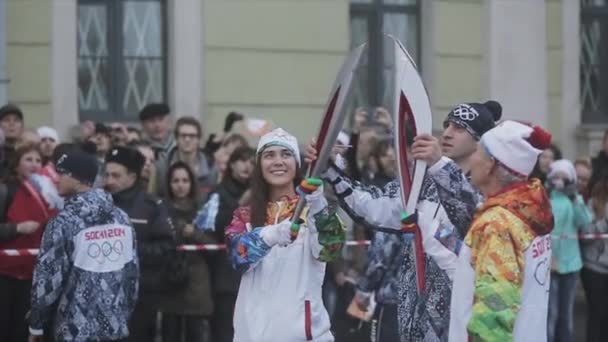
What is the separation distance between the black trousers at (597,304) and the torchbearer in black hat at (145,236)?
3765 millimetres

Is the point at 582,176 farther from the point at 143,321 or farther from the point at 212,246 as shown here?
the point at 143,321

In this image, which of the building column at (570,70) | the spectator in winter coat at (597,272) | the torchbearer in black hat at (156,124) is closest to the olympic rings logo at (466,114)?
the torchbearer in black hat at (156,124)

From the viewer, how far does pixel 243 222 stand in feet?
22.3

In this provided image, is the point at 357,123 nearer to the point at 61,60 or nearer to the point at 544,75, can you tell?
the point at 61,60

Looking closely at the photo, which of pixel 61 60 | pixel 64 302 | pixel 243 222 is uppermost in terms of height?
pixel 61 60

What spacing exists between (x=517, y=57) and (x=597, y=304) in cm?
347

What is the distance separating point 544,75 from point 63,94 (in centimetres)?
495

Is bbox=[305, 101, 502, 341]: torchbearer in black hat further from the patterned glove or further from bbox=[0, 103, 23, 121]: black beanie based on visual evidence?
bbox=[0, 103, 23, 121]: black beanie

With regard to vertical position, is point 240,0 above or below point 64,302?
above

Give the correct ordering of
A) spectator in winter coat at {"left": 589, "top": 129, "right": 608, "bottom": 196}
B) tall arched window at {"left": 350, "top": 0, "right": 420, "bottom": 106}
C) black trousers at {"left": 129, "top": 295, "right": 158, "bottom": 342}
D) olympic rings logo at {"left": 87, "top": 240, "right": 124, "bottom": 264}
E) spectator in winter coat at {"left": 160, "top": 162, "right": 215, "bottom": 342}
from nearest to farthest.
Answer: olympic rings logo at {"left": 87, "top": 240, "right": 124, "bottom": 264} → black trousers at {"left": 129, "top": 295, "right": 158, "bottom": 342} → spectator in winter coat at {"left": 160, "top": 162, "right": 215, "bottom": 342} → spectator in winter coat at {"left": 589, "top": 129, "right": 608, "bottom": 196} → tall arched window at {"left": 350, "top": 0, "right": 420, "bottom": 106}

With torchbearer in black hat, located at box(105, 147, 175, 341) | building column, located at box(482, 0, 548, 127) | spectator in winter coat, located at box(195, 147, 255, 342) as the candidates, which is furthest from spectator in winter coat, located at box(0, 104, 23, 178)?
building column, located at box(482, 0, 548, 127)

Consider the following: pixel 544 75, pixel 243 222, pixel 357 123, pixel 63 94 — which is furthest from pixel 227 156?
pixel 544 75

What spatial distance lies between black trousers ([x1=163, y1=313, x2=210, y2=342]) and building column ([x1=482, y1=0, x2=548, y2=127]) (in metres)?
5.07

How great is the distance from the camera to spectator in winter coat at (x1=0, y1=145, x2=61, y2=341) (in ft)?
31.4
